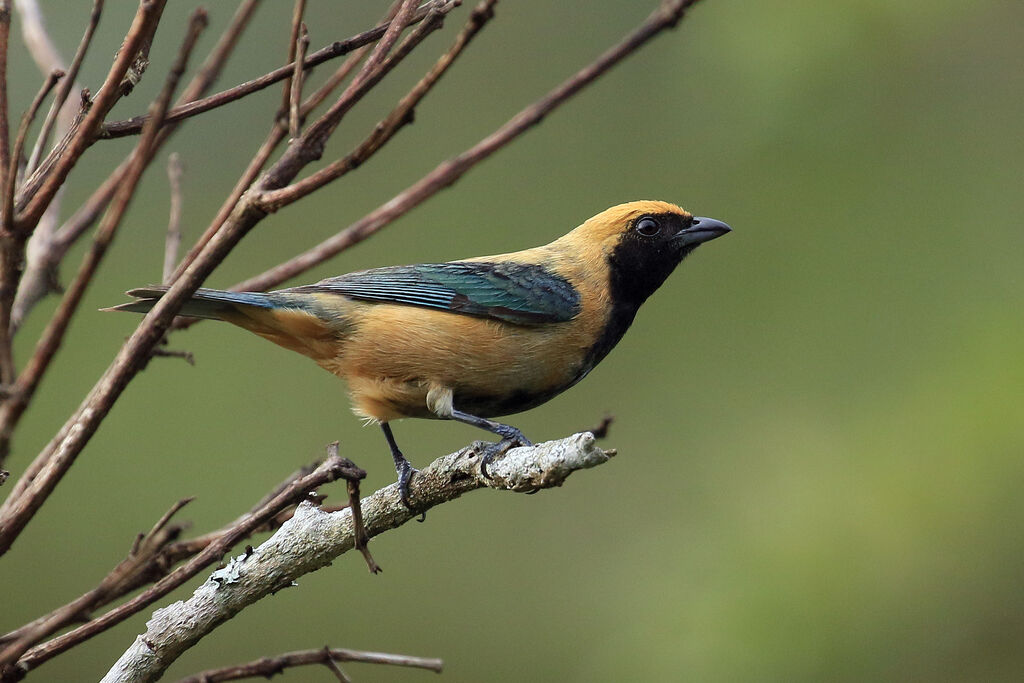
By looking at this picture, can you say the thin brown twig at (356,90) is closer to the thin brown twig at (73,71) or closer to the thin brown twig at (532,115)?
the thin brown twig at (532,115)

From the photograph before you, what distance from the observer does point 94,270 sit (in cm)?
193

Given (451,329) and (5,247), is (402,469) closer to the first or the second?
(451,329)

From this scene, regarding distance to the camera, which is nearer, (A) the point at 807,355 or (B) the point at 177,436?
(A) the point at 807,355

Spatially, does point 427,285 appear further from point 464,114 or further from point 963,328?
point 963,328

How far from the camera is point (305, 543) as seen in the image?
2623mm

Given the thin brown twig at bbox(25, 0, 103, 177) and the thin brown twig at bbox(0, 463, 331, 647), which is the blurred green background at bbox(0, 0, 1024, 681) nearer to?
the thin brown twig at bbox(25, 0, 103, 177)

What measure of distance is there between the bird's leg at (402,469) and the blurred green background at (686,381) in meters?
1.44

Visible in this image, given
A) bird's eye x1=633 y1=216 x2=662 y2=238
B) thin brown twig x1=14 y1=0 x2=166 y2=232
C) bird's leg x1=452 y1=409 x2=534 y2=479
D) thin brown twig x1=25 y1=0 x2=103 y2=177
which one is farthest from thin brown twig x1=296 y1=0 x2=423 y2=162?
bird's eye x1=633 y1=216 x2=662 y2=238

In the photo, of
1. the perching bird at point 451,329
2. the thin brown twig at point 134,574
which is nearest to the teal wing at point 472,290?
the perching bird at point 451,329

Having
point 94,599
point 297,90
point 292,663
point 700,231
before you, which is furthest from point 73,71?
point 700,231

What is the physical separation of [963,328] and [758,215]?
1.18m

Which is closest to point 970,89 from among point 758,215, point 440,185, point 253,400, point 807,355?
point 758,215

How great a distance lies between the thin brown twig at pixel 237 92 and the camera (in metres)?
2.33

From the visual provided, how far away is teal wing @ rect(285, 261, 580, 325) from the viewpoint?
14.8 feet
